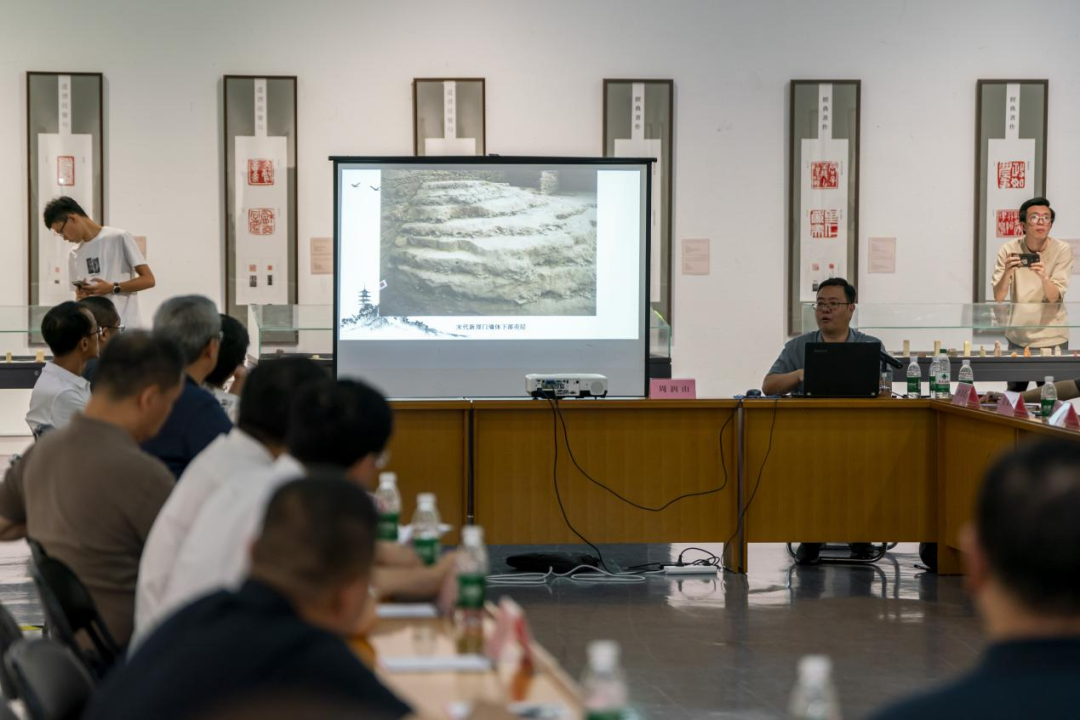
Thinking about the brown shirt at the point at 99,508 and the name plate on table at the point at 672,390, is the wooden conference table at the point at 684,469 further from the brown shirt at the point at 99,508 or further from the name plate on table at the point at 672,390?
the brown shirt at the point at 99,508

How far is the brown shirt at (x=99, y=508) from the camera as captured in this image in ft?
9.21

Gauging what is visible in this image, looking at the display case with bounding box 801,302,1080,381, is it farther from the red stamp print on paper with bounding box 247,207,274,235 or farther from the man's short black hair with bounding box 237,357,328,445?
the man's short black hair with bounding box 237,357,328,445

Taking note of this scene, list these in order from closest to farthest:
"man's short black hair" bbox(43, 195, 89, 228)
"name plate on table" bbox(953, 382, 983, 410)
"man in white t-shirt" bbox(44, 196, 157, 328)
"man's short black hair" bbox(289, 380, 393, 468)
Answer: "man's short black hair" bbox(289, 380, 393, 468), "name plate on table" bbox(953, 382, 983, 410), "man's short black hair" bbox(43, 195, 89, 228), "man in white t-shirt" bbox(44, 196, 157, 328)

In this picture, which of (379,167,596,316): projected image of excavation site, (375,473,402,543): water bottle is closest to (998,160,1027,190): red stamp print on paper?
(379,167,596,316): projected image of excavation site

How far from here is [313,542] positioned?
1541 mm

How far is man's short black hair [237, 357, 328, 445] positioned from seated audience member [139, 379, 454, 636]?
248 mm

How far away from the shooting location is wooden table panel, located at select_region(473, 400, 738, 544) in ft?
19.1

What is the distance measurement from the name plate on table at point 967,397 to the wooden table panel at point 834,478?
0.63 ft

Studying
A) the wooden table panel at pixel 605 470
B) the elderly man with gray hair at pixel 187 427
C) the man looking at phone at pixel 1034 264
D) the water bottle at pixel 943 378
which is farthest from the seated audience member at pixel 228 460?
the man looking at phone at pixel 1034 264

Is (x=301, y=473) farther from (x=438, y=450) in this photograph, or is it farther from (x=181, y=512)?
(x=438, y=450)

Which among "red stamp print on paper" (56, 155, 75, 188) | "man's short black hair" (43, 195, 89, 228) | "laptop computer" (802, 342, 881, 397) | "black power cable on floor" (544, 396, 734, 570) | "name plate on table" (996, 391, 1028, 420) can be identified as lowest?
"black power cable on floor" (544, 396, 734, 570)

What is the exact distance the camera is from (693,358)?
387 inches

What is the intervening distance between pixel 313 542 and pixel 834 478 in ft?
15.2

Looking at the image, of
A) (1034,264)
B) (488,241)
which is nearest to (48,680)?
(488,241)
